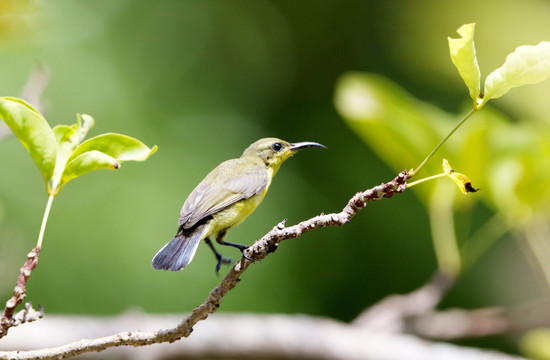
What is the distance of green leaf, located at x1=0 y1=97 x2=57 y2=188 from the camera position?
104 centimetres

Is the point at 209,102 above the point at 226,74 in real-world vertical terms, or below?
below

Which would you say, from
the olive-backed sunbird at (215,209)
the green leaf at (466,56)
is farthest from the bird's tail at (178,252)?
the green leaf at (466,56)

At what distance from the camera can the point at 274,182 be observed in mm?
4957

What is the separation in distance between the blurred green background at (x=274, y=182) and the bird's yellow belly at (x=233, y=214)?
2.55 meters

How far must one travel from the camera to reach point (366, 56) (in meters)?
5.54

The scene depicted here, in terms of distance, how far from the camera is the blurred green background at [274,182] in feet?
15.0

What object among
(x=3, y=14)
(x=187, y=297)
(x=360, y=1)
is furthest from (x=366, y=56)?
(x=3, y=14)

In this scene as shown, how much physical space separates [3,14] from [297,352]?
1518 mm

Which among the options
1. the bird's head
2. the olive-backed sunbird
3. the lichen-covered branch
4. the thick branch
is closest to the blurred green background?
the thick branch

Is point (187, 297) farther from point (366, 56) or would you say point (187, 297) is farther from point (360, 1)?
point (360, 1)

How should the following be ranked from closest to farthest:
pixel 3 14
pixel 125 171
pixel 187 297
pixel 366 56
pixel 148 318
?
pixel 3 14, pixel 148 318, pixel 187 297, pixel 125 171, pixel 366 56

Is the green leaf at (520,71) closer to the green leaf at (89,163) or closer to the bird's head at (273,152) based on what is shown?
the green leaf at (89,163)

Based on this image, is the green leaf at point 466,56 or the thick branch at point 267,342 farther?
the thick branch at point 267,342

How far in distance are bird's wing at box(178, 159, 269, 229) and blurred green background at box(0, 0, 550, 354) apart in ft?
8.08
